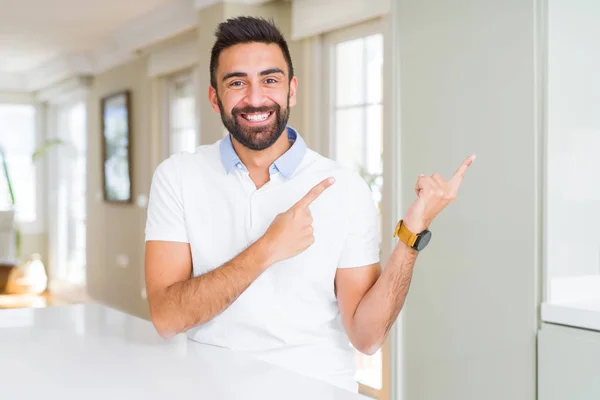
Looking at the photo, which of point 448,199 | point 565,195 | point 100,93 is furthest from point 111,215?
point 448,199

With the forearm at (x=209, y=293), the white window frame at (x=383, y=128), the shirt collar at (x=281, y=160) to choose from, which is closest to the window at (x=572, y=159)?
the white window frame at (x=383, y=128)

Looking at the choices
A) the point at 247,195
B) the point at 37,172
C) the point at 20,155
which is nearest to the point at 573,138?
the point at 247,195

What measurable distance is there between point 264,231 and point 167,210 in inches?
8.9

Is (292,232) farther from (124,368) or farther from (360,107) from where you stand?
(360,107)

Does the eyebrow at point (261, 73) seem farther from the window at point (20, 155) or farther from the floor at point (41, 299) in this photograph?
the window at point (20, 155)

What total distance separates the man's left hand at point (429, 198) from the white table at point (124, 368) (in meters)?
0.46

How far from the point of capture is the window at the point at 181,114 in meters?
6.02

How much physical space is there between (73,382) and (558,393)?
5.54 feet

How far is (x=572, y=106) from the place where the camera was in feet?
8.08

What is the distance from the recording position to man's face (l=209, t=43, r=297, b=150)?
1.62 metres

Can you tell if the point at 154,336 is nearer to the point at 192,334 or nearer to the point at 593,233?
the point at 192,334

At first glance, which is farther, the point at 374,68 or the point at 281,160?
the point at 374,68

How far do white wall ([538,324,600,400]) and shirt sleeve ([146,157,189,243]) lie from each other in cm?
134

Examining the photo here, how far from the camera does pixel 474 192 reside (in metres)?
2.65
